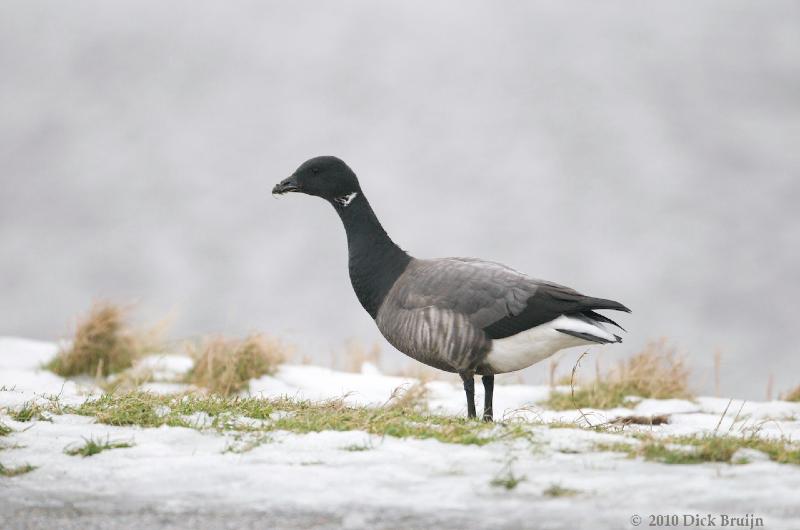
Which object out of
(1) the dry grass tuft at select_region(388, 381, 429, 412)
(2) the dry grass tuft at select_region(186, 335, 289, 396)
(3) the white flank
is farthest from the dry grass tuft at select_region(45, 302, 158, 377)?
(3) the white flank

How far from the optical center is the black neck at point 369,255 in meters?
8.77

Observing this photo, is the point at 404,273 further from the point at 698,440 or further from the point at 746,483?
the point at 746,483

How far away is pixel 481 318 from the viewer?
25.5ft

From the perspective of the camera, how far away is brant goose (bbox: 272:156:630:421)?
775 centimetres

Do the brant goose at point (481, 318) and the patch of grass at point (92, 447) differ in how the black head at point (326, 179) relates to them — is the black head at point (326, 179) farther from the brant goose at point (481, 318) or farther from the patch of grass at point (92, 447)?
the patch of grass at point (92, 447)

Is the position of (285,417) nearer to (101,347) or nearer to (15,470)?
(15,470)

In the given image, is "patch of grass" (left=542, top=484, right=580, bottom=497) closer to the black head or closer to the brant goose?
the brant goose

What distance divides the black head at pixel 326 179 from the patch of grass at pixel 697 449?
172 inches

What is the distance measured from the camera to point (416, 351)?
812cm

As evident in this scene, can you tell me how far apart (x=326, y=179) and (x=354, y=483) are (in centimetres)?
470

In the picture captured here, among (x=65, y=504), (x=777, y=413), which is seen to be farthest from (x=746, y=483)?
(x=777, y=413)

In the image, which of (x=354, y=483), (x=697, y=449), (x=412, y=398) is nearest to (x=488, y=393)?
(x=412, y=398)

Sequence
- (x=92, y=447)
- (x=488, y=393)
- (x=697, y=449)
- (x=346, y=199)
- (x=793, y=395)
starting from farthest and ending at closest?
(x=793, y=395) → (x=346, y=199) → (x=488, y=393) → (x=92, y=447) → (x=697, y=449)

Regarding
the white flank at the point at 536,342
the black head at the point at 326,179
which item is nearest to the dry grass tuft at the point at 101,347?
the black head at the point at 326,179
